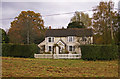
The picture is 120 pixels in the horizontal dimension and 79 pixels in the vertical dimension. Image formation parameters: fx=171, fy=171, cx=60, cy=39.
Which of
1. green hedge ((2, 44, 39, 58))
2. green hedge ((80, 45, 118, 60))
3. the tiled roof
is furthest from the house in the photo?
green hedge ((80, 45, 118, 60))

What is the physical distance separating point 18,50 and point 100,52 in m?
13.4

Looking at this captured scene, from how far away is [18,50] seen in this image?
28.7 m

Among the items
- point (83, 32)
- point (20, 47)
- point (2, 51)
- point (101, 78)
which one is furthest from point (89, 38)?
point (101, 78)

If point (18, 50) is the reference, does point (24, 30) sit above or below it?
above

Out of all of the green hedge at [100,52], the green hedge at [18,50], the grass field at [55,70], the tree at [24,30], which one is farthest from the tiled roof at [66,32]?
the grass field at [55,70]

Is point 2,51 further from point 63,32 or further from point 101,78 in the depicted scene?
point 101,78

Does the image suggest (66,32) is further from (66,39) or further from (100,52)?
(100,52)

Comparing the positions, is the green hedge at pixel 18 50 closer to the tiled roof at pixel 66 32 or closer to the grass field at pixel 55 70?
the grass field at pixel 55 70

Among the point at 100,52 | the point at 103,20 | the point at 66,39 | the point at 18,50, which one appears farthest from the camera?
the point at 66,39

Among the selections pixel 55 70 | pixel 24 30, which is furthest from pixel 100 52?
pixel 24 30

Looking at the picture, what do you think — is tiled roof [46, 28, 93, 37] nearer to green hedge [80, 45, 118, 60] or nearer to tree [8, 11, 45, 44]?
tree [8, 11, 45, 44]

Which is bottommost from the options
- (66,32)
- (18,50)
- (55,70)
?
(55,70)

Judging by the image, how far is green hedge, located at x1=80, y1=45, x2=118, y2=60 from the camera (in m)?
24.5

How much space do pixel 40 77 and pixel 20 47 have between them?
2031 cm
